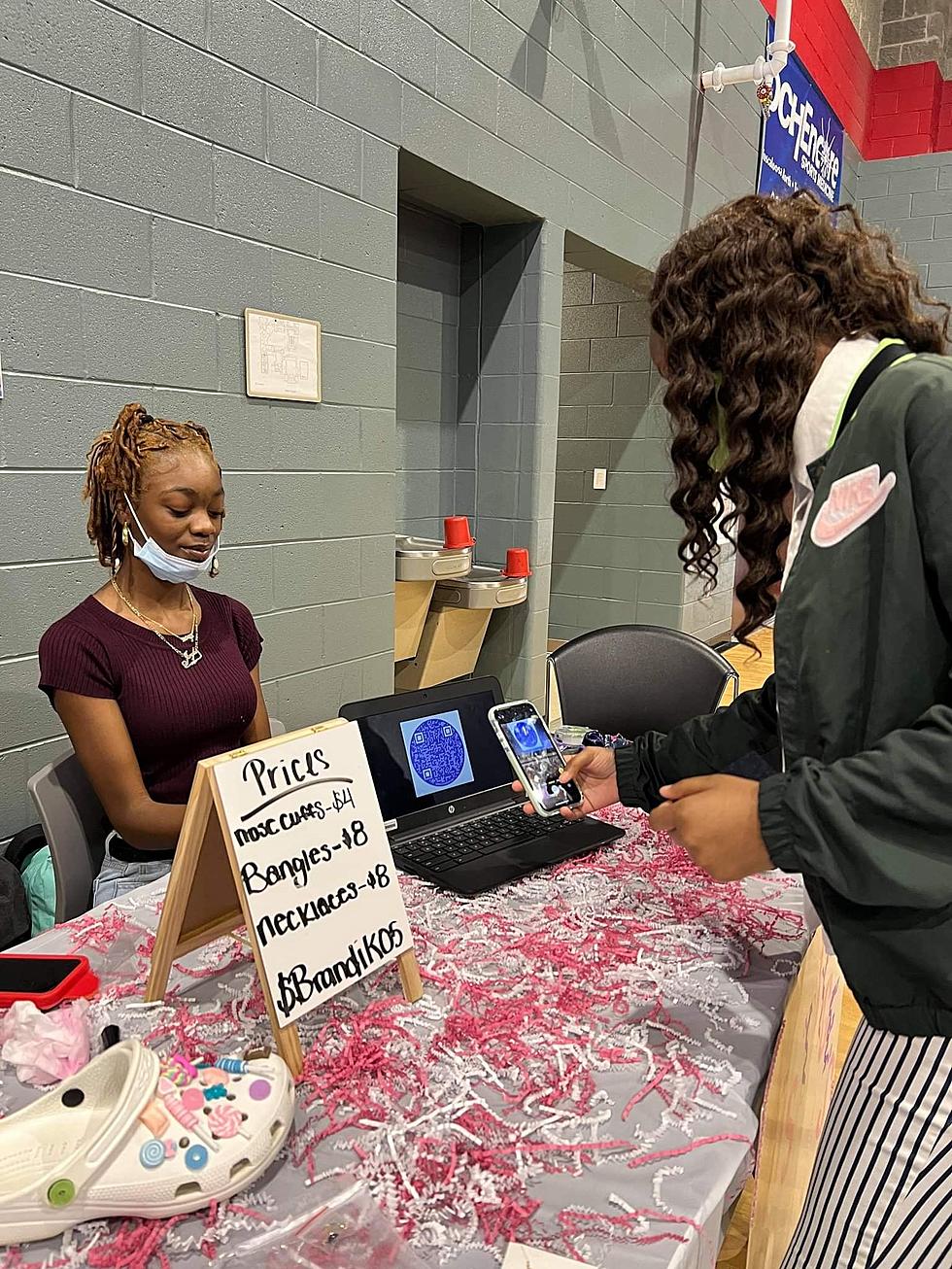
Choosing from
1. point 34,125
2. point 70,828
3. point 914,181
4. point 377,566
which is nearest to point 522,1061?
point 70,828

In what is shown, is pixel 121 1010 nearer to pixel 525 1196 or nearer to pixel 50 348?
pixel 525 1196

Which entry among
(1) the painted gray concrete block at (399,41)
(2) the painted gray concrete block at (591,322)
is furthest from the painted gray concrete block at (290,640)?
(2) the painted gray concrete block at (591,322)

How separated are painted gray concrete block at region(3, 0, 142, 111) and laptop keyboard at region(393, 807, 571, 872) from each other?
1666 millimetres

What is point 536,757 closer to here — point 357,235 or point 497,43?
point 357,235

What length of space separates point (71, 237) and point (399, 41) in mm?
1378

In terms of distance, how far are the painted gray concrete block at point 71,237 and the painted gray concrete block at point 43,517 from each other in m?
0.41

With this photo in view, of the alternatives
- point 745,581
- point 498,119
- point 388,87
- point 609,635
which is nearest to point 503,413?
point 498,119

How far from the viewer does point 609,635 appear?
248cm

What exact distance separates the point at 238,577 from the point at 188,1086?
5.84ft

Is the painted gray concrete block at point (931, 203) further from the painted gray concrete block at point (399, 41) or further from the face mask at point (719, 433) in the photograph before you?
the face mask at point (719, 433)

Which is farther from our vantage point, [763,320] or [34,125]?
[34,125]

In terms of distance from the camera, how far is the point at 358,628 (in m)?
2.94

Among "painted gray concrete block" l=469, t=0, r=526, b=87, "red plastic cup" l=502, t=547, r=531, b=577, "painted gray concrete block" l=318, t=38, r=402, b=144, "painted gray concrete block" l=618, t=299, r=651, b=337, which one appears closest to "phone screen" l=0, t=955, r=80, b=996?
"painted gray concrete block" l=318, t=38, r=402, b=144

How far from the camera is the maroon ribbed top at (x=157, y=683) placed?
1637 millimetres
